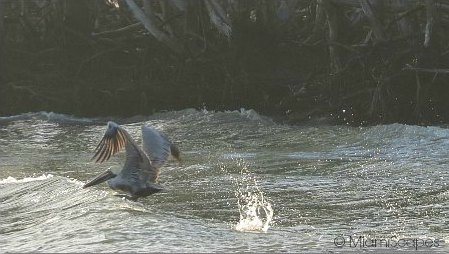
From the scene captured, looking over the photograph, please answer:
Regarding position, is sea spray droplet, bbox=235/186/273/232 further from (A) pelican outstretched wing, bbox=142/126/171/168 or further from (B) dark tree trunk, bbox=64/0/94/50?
(B) dark tree trunk, bbox=64/0/94/50

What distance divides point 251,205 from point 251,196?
494mm

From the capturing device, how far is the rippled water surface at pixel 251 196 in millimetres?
7155

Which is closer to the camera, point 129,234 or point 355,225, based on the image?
point 129,234

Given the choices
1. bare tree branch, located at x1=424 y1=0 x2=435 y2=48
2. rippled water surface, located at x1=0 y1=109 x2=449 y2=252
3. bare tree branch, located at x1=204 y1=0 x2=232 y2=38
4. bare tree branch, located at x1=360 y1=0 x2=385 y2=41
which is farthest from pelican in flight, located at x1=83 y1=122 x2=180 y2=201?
bare tree branch, located at x1=204 y1=0 x2=232 y2=38

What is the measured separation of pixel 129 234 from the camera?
23.6 ft

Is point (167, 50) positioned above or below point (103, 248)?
above

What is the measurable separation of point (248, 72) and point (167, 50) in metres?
1.88

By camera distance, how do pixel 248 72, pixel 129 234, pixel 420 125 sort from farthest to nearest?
pixel 248 72 → pixel 420 125 → pixel 129 234

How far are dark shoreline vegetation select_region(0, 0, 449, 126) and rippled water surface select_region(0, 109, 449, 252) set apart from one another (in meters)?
0.92

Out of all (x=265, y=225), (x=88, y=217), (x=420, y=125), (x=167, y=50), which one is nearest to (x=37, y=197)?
(x=88, y=217)

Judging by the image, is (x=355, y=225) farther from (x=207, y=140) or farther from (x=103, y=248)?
(x=207, y=140)

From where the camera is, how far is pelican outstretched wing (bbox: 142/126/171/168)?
27.7ft

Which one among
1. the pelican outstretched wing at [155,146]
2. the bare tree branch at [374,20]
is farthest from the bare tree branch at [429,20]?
the pelican outstretched wing at [155,146]

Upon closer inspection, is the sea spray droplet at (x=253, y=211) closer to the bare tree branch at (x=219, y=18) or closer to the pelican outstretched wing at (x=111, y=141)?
the pelican outstretched wing at (x=111, y=141)
